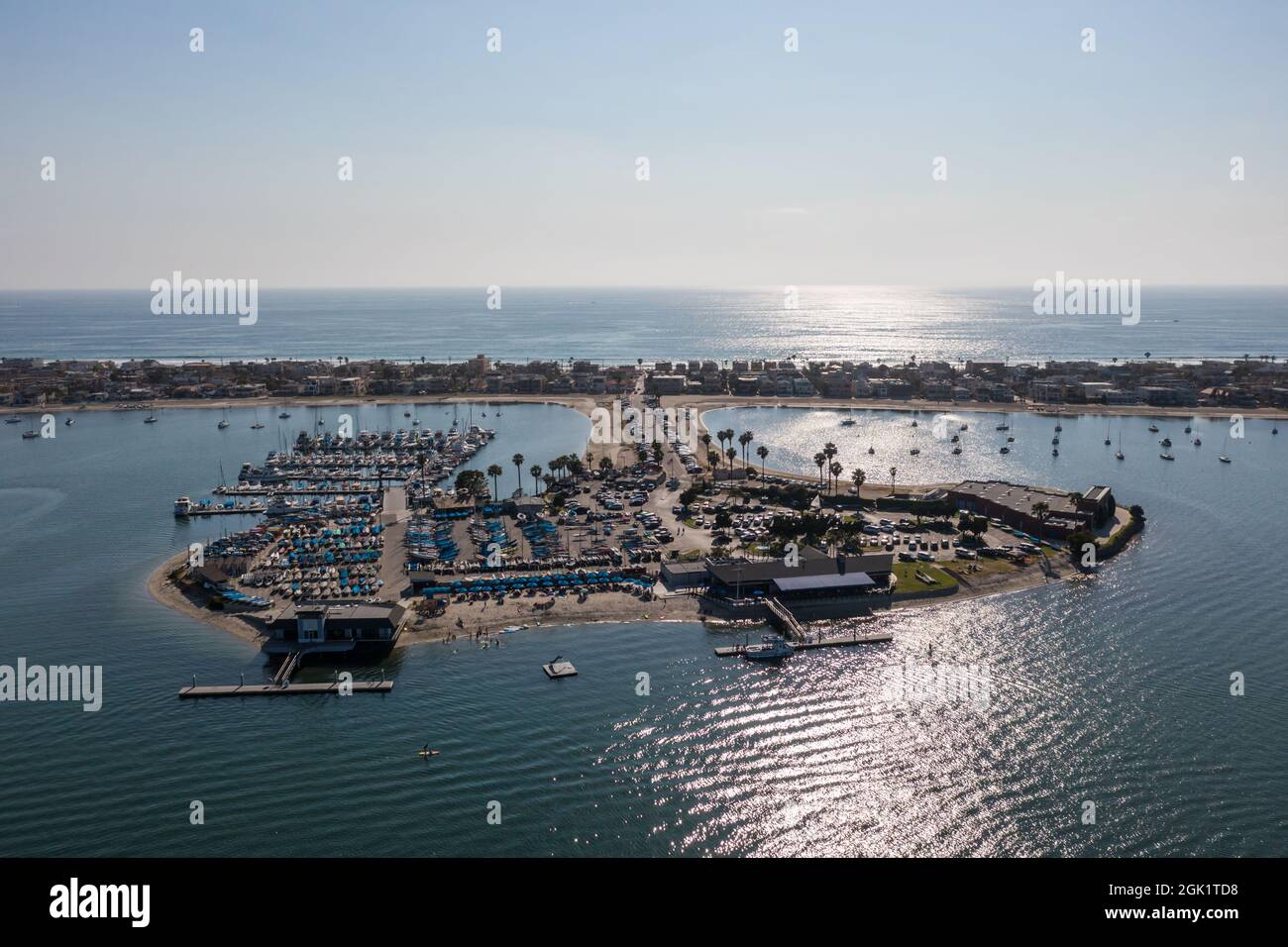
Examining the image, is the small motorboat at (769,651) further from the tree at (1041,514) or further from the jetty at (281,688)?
the tree at (1041,514)

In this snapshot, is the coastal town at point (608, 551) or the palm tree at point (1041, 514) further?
the palm tree at point (1041, 514)

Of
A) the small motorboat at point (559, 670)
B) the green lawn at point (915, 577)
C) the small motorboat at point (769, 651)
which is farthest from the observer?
the green lawn at point (915, 577)

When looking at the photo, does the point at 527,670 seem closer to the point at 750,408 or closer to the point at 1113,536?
the point at 1113,536

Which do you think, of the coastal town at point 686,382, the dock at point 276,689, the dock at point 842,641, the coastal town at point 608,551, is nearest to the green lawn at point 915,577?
the coastal town at point 608,551

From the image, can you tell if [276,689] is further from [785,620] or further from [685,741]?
[785,620]
